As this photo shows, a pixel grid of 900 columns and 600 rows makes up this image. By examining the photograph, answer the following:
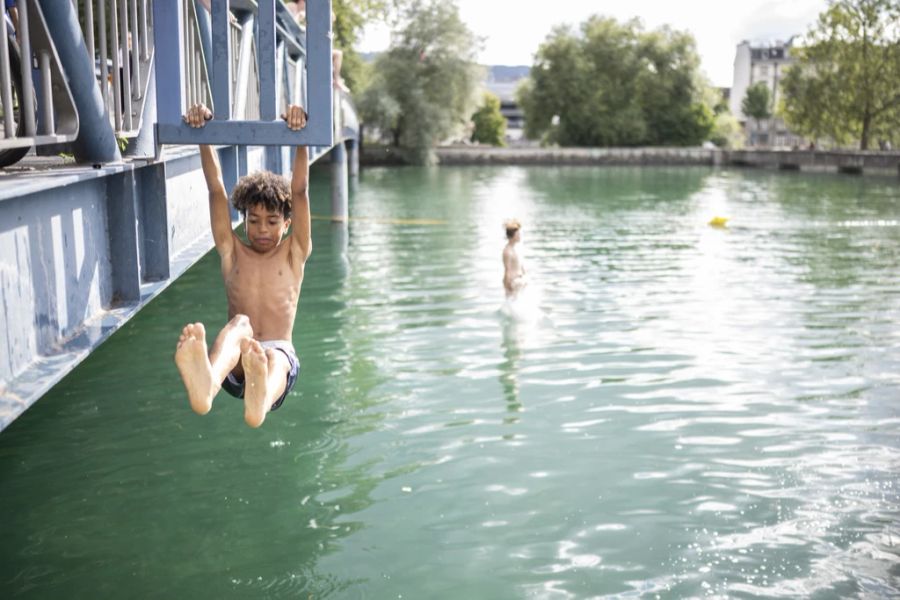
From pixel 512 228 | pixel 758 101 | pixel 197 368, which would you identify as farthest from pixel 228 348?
pixel 758 101

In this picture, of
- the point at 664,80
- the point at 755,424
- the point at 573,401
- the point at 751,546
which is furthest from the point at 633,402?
the point at 664,80

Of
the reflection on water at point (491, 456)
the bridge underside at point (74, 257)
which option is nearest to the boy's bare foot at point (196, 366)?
the bridge underside at point (74, 257)

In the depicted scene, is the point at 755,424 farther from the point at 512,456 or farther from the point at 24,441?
the point at 24,441

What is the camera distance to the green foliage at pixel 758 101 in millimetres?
130500

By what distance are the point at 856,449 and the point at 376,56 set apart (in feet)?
202

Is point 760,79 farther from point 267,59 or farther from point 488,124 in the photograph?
point 267,59

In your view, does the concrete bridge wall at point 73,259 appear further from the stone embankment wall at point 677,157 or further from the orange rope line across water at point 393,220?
the stone embankment wall at point 677,157

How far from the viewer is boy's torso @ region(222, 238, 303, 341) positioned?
Result: 5.40 m

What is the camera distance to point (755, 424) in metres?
10.2

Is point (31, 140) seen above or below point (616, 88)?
below

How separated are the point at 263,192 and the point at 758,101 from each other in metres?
135

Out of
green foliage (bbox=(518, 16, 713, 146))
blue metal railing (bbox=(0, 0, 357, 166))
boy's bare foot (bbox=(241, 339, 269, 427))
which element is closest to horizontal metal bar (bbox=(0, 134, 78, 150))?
blue metal railing (bbox=(0, 0, 357, 166))

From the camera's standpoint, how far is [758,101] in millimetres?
130500

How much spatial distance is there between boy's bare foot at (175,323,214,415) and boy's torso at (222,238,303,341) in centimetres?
107
